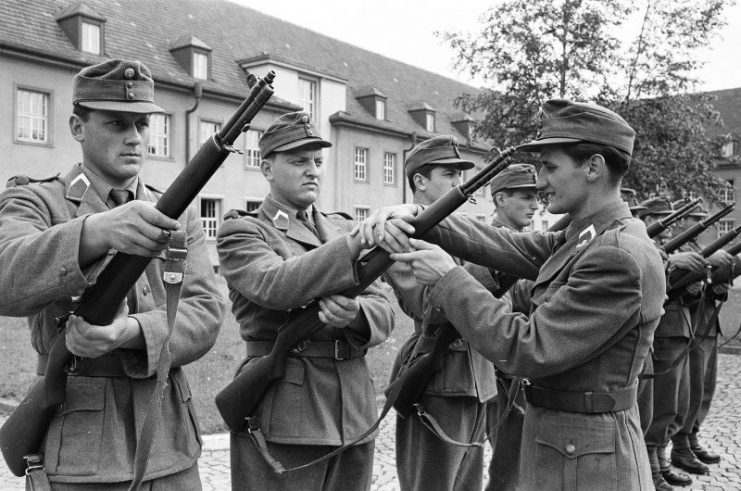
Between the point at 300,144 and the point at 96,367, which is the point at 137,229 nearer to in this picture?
the point at 96,367

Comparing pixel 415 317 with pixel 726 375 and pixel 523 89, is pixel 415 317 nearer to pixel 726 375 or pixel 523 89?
pixel 726 375

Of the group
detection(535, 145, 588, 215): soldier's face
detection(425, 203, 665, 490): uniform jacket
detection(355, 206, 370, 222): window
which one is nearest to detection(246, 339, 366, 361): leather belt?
detection(425, 203, 665, 490): uniform jacket

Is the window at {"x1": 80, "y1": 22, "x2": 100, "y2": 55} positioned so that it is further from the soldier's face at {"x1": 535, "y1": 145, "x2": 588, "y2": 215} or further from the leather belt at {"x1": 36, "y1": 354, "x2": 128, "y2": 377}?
the soldier's face at {"x1": 535, "y1": 145, "x2": 588, "y2": 215}

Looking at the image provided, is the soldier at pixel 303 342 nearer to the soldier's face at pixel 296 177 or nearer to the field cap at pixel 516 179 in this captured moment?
the soldier's face at pixel 296 177

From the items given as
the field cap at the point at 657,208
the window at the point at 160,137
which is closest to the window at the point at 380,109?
the window at the point at 160,137

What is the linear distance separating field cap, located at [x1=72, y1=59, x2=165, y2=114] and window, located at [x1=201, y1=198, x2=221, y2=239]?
23677 millimetres

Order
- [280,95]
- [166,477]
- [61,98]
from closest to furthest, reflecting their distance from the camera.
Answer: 1. [166,477]
2. [61,98]
3. [280,95]

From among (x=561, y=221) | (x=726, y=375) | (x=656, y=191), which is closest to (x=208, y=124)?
(x=656, y=191)

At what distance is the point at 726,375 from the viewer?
11.6 metres

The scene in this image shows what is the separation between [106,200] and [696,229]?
19.3ft

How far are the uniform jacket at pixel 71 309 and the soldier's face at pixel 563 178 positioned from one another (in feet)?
5.13

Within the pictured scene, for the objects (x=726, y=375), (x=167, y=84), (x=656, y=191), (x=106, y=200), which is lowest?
(x=726, y=375)

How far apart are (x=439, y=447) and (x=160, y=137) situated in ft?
73.0

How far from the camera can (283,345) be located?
3.44 metres
